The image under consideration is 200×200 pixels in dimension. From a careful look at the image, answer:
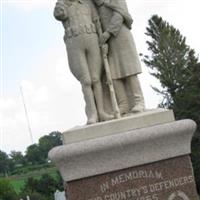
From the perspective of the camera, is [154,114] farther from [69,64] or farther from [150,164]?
[69,64]

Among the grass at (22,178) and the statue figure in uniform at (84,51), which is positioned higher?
the statue figure in uniform at (84,51)

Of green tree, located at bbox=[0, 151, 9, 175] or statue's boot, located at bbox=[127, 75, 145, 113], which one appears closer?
statue's boot, located at bbox=[127, 75, 145, 113]

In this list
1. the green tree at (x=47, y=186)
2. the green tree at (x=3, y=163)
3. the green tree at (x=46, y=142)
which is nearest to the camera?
the green tree at (x=47, y=186)

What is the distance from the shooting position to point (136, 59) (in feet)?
24.8

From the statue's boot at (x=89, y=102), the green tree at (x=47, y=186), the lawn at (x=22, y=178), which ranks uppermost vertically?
the statue's boot at (x=89, y=102)

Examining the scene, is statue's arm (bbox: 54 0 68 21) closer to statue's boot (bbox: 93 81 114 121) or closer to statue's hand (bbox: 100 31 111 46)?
statue's hand (bbox: 100 31 111 46)

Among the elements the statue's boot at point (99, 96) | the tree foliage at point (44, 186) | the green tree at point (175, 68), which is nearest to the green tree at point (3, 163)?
the tree foliage at point (44, 186)

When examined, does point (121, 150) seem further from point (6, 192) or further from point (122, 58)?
point (6, 192)

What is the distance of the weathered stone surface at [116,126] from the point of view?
278 inches

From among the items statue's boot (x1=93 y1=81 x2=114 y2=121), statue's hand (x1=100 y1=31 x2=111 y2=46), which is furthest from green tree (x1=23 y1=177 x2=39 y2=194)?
statue's hand (x1=100 y1=31 x2=111 y2=46)

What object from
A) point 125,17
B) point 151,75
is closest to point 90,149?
point 125,17

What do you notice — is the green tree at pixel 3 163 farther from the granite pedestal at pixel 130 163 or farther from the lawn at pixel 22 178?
the granite pedestal at pixel 130 163

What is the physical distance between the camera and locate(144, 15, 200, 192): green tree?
139 feet

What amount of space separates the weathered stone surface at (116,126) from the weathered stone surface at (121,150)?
0.16 metres
